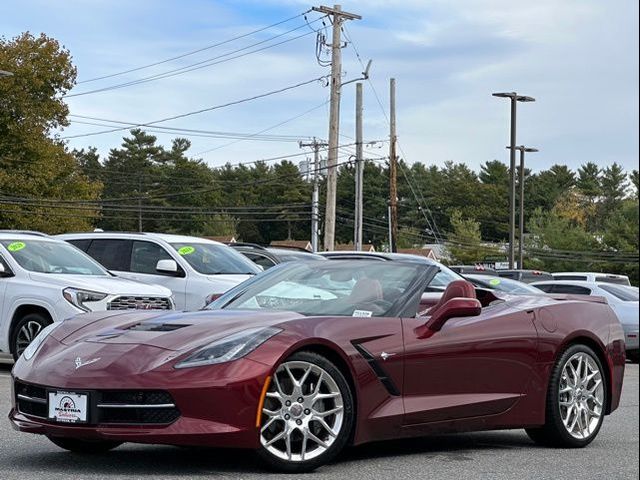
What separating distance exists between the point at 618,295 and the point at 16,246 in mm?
11799

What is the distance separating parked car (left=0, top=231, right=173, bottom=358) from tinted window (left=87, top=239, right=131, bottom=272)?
1.87m

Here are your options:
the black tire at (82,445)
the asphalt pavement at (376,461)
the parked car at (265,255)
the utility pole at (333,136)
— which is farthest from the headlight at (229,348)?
the utility pole at (333,136)

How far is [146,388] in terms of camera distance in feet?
17.9

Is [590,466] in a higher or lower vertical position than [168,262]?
lower

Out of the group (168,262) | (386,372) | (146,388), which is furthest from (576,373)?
(168,262)

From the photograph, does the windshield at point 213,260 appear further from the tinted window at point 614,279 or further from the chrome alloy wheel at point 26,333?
the tinted window at point 614,279

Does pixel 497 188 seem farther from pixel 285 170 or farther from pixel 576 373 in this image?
pixel 576 373

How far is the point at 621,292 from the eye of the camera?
20453 millimetres

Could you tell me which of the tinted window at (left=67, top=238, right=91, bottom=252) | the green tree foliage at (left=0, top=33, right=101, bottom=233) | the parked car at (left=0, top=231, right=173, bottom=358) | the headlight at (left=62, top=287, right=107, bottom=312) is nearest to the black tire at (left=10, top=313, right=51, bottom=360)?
the parked car at (left=0, top=231, right=173, bottom=358)

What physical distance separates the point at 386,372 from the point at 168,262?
7880 mm

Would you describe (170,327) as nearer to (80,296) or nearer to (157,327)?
(157,327)

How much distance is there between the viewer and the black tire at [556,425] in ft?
22.7

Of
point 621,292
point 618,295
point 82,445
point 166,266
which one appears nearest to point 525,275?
point 621,292

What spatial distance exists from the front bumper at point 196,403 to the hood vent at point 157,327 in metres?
0.43
